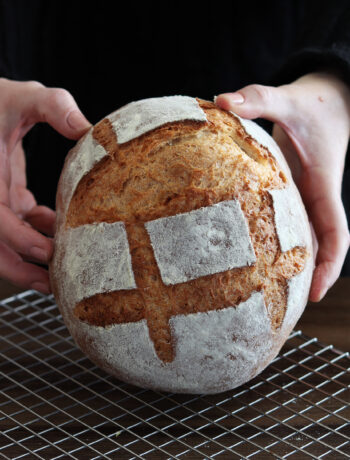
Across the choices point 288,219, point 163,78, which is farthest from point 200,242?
point 163,78

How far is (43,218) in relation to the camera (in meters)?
1.84

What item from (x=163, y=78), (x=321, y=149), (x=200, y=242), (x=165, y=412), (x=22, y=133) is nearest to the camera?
(x=200, y=242)

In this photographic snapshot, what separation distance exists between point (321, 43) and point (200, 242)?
790 millimetres

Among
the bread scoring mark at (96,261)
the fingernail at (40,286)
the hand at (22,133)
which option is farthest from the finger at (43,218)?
the bread scoring mark at (96,261)

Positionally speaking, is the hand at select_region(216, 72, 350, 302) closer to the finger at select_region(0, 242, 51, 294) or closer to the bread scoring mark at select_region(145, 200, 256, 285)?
the bread scoring mark at select_region(145, 200, 256, 285)

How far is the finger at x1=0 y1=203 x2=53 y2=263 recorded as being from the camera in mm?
1462

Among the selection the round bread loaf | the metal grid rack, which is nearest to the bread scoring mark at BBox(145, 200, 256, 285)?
the round bread loaf

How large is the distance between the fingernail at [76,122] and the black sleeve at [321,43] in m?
0.56

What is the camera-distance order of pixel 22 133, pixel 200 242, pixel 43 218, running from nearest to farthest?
pixel 200 242 < pixel 22 133 < pixel 43 218

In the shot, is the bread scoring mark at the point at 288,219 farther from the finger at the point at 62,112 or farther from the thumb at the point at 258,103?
the finger at the point at 62,112

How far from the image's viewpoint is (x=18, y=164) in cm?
194

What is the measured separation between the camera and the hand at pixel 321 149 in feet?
4.95

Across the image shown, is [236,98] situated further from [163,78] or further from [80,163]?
[163,78]

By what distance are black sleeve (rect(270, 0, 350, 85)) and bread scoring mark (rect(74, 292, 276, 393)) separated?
68 cm
